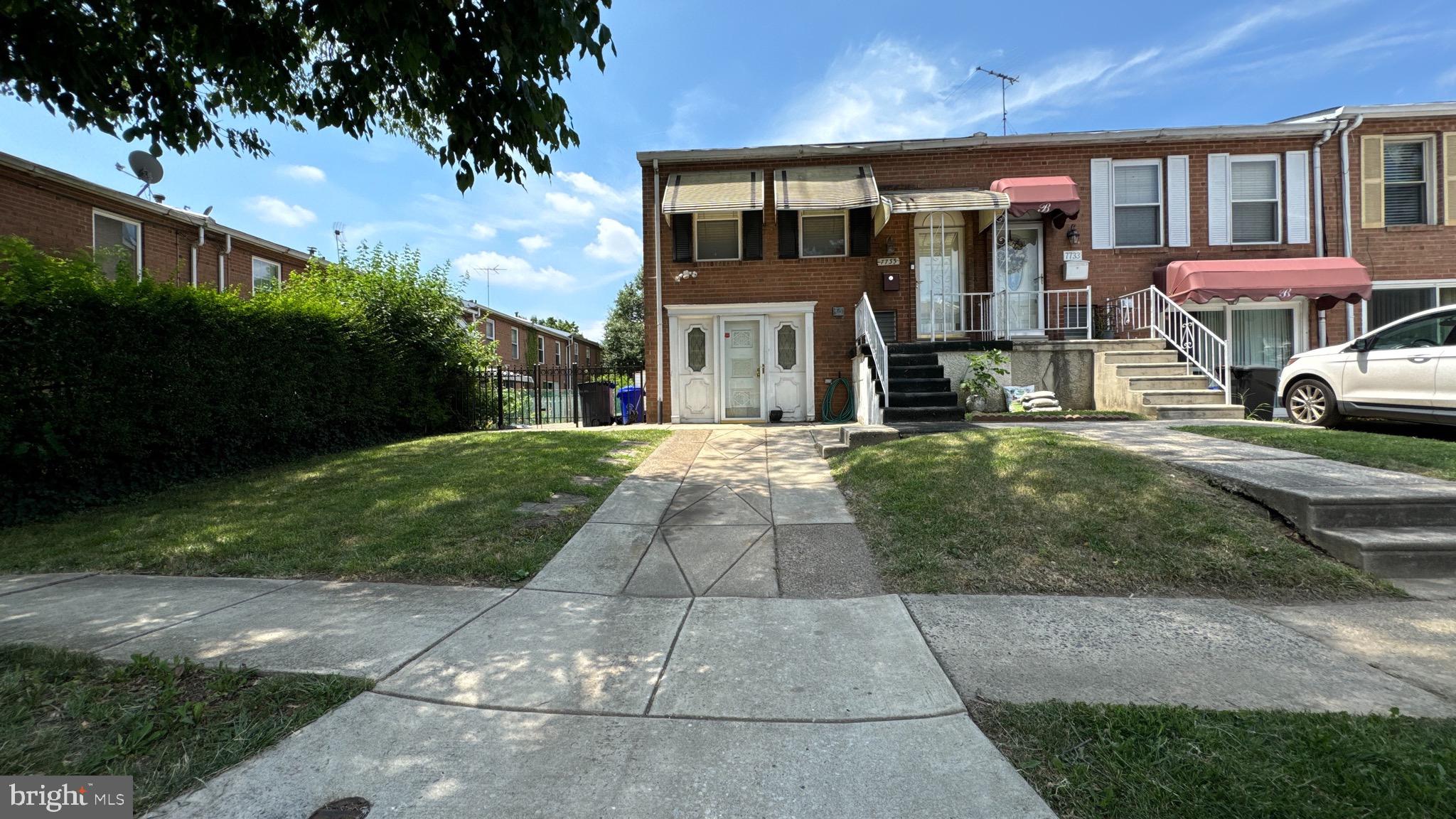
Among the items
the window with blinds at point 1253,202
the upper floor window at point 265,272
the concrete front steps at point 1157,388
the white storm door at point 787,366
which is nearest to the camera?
the concrete front steps at point 1157,388

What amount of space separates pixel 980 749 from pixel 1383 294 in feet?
55.4

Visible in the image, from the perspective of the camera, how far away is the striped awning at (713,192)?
1188 cm

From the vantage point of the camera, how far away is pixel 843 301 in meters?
12.7

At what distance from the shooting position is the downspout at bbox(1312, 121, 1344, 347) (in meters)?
12.4

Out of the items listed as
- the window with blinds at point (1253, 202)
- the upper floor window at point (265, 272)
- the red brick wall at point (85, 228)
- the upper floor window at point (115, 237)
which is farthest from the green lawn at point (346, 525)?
the window with blinds at point (1253, 202)

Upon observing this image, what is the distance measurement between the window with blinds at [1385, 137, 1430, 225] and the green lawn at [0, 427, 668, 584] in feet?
54.5

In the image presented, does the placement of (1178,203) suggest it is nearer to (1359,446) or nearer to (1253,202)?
(1253,202)

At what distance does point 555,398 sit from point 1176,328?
14500mm

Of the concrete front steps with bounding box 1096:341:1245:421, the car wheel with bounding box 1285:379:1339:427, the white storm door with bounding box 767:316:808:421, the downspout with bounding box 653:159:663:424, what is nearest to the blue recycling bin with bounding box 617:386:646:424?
the downspout with bounding box 653:159:663:424

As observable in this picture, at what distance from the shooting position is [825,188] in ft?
40.1

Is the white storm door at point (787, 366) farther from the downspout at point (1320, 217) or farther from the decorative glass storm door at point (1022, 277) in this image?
the downspout at point (1320, 217)

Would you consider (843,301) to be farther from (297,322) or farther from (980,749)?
(980,749)

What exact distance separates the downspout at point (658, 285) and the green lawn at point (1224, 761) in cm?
1096

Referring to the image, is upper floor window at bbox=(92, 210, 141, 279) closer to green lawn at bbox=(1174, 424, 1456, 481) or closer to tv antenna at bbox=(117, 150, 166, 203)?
tv antenna at bbox=(117, 150, 166, 203)
